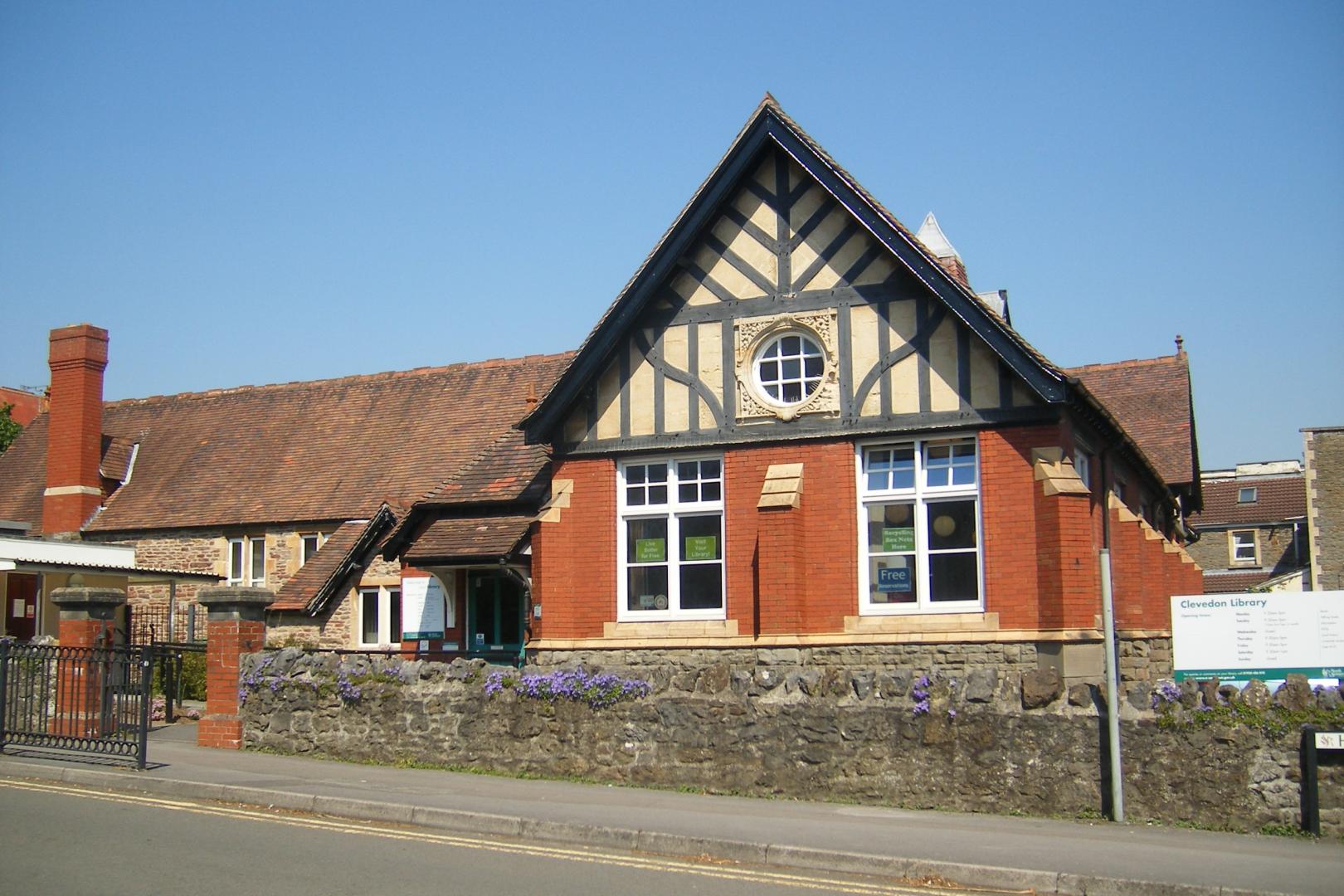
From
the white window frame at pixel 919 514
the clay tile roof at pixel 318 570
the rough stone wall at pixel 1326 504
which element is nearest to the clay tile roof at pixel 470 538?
the white window frame at pixel 919 514

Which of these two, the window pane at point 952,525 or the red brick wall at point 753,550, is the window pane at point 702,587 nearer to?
the red brick wall at point 753,550

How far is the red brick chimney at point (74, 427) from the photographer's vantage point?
35.3 m

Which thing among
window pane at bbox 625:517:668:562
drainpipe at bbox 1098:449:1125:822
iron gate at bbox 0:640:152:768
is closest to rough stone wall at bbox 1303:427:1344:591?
window pane at bbox 625:517:668:562

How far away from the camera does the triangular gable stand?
58.3ft

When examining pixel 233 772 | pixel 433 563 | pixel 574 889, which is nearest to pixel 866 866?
pixel 574 889

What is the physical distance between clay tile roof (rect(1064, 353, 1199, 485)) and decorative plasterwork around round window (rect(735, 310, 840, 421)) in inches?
447

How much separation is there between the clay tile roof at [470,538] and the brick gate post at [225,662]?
381cm

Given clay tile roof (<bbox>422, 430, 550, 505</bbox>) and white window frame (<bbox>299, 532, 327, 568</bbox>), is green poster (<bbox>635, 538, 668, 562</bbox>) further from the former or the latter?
white window frame (<bbox>299, 532, 327, 568</bbox>)

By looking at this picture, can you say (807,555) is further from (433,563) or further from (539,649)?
(433,563)

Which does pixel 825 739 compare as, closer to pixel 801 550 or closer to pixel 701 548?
pixel 801 550

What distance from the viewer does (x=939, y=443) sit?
58.2 feet

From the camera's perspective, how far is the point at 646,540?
62.6ft

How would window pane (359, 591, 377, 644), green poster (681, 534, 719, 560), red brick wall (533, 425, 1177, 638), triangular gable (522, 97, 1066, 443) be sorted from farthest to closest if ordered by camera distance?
1. window pane (359, 591, 377, 644)
2. green poster (681, 534, 719, 560)
3. triangular gable (522, 97, 1066, 443)
4. red brick wall (533, 425, 1177, 638)

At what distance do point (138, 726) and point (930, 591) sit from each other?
32.5 feet
